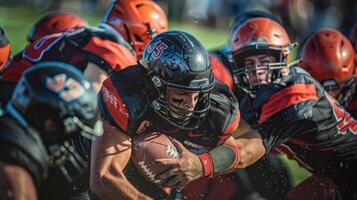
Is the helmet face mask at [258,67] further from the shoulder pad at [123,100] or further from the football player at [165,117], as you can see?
the shoulder pad at [123,100]

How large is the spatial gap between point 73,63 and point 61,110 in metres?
1.60

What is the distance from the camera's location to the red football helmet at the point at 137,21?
21.2 ft

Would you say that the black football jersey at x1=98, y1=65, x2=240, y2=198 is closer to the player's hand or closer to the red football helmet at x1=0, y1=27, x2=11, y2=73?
the player's hand

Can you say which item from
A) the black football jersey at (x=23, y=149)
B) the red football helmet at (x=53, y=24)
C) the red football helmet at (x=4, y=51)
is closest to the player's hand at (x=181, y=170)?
the black football jersey at (x=23, y=149)

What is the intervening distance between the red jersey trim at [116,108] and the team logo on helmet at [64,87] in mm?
782

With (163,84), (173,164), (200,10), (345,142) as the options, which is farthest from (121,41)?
(200,10)

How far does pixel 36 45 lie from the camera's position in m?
5.72

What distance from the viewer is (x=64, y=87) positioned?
3.82 m

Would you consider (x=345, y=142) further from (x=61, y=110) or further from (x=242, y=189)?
(x=61, y=110)

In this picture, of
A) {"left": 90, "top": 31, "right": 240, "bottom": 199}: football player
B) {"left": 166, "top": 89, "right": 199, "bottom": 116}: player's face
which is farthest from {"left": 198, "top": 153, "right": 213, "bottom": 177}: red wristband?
{"left": 166, "top": 89, "right": 199, "bottom": 116}: player's face

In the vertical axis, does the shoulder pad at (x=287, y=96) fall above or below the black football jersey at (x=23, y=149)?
below

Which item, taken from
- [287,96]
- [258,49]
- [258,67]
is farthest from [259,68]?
[287,96]

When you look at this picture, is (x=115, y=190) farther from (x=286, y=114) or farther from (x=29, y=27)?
(x=29, y=27)

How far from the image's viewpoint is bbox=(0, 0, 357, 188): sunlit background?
1658 centimetres
